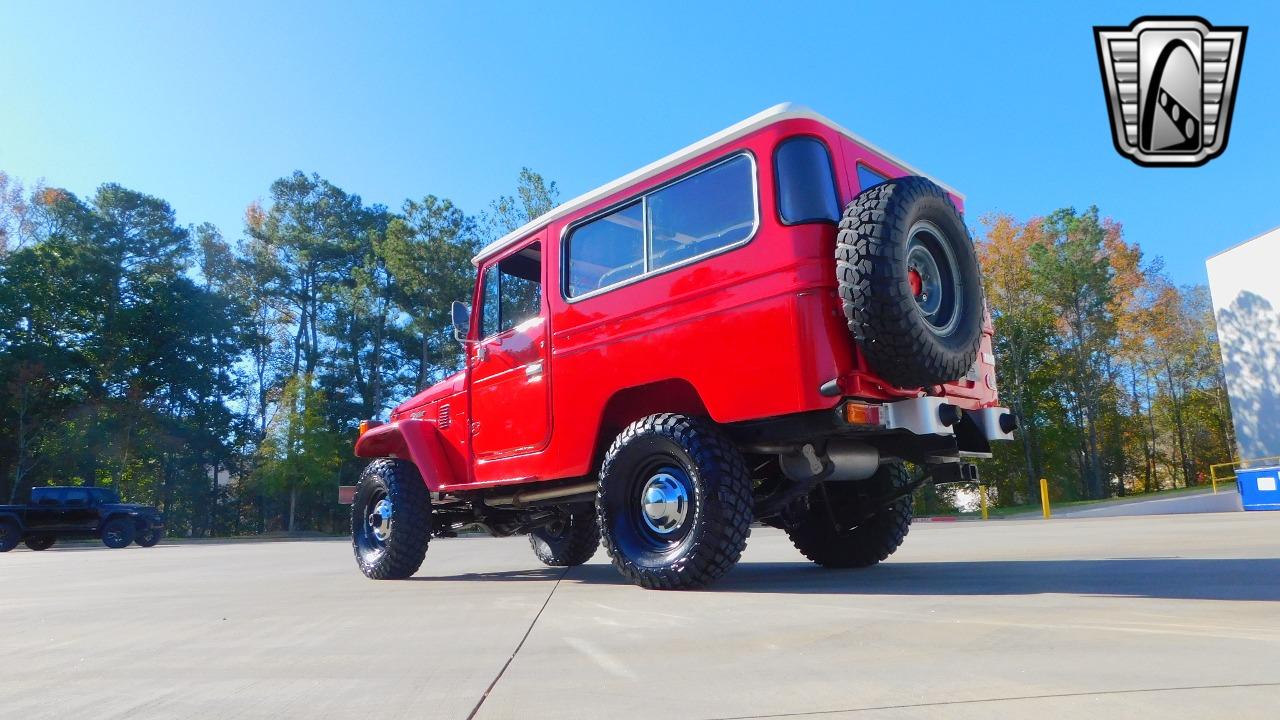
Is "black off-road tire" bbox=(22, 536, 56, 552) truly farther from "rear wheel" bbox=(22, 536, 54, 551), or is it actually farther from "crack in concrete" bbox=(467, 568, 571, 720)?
"crack in concrete" bbox=(467, 568, 571, 720)

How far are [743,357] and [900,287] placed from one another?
919 mm

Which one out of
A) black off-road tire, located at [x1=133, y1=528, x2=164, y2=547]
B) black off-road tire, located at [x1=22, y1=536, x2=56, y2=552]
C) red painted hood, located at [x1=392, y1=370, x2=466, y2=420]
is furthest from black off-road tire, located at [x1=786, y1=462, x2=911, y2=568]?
black off-road tire, located at [x1=22, y1=536, x2=56, y2=552]

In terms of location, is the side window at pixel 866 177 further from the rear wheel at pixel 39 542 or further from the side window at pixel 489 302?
the rear wheel at pixel 39 542

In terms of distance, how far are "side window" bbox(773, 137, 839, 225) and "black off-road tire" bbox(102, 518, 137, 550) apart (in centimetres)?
2409

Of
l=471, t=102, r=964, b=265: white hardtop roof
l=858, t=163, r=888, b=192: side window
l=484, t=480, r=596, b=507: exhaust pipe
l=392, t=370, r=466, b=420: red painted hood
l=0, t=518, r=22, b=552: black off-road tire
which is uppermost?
l=471, t=102, r=964, b=265: white hardtop roof

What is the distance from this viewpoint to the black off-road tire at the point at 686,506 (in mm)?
4328

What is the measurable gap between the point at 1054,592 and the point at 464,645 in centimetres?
297

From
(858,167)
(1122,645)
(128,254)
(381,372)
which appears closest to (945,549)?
(858,167)

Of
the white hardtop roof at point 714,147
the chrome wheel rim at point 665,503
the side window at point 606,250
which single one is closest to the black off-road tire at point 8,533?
the white hardtop roof at point 714,147

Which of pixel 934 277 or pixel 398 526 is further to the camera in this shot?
pixel 398 526

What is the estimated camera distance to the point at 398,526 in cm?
660

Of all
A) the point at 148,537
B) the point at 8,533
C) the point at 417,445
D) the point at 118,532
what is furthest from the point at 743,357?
the point at 8,533

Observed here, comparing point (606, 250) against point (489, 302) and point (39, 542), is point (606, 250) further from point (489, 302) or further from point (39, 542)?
point (39, 542)

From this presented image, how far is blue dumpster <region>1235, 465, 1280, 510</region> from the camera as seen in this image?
1783 cm
